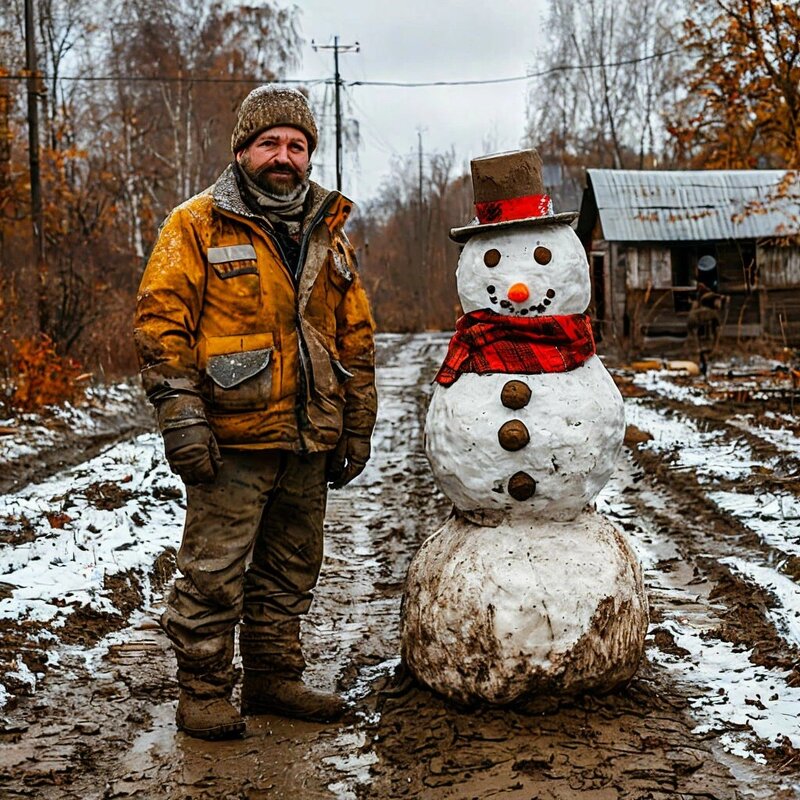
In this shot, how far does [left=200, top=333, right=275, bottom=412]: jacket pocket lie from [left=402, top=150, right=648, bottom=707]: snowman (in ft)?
2.43

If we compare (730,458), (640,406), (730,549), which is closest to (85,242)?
(640,406)

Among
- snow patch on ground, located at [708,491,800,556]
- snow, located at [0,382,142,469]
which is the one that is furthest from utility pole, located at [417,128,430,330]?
snow patch on ground, located at [708,491,800,556]

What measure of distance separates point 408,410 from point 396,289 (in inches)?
1105

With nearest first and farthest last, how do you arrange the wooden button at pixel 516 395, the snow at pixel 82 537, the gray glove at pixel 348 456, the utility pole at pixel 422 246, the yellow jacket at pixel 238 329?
the yellow jacket at pixel 238 329
the wooden button at pixel 516 395
the gray glove at pixel 348 456
the snow at pixel 82 537
the utility pole at pixel 422 246

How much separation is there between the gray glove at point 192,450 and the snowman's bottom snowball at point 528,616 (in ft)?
3.26

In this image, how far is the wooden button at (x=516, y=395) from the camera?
145 inches

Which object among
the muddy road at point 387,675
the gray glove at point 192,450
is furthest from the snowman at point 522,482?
the gray glove at point 192,450

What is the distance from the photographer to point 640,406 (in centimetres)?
1166

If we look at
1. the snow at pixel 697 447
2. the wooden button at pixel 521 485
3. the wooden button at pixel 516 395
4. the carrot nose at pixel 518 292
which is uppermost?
the carrot nose at pixel 518 292

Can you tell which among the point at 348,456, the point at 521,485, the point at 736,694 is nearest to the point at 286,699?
the point at 348,456

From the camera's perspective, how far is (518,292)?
148 inches

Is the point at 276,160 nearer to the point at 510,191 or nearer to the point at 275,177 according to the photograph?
the point at 275,177

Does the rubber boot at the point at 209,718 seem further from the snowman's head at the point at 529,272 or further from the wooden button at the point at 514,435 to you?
the snowman's head at the point at 529,272

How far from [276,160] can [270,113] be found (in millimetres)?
167
